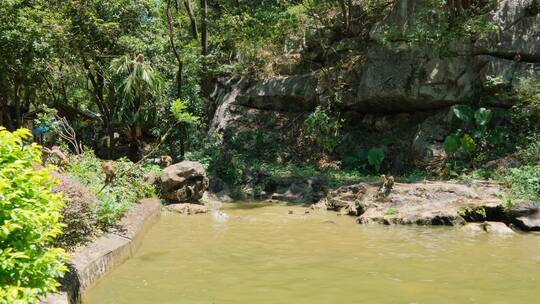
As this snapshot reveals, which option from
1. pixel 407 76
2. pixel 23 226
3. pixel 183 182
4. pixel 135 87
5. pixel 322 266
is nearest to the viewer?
pixel 23 226

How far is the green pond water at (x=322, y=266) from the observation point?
5.91m

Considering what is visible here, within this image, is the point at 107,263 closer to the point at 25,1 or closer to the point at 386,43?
the point at 25,1

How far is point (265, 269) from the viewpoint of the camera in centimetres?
719

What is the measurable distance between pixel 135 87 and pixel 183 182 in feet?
14.4

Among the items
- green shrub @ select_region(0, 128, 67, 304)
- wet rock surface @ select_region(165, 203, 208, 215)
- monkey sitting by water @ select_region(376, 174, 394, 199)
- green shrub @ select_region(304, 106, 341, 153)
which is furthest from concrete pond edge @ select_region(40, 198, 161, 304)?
green shrub @ select_region(304, 106, 341, 153)

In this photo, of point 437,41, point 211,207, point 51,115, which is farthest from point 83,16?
point 437,41

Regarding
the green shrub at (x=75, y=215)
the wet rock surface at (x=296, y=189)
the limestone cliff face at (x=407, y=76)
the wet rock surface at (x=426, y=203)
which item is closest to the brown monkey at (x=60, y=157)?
the green shrub at (x=75, y=215)

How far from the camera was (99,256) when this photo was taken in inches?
256

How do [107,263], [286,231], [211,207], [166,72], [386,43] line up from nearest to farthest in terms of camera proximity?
[107,263], [286,231], [211,207], [386,43], [166,72]

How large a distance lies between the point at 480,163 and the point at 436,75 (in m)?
3.57

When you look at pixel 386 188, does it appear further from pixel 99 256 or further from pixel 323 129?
pixel 99 256

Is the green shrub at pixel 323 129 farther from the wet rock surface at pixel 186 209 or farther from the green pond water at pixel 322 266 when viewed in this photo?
the green pond water at pixel 322 266

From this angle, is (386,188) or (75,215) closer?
(75,215)

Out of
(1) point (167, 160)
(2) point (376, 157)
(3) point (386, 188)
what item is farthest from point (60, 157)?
(2) point (376, 157)
